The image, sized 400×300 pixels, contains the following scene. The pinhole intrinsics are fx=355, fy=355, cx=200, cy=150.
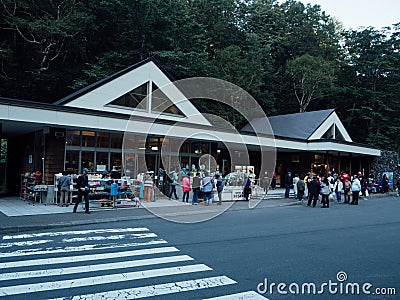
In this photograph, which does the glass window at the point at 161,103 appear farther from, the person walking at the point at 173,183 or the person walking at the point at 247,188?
the person walking at the point at 247,188

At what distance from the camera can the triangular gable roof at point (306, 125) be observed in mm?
30305

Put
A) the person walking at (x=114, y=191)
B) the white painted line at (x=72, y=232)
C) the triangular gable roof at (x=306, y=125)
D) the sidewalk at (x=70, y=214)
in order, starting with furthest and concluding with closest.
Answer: the triangular gable roof at (x=306, y=125)
the person walking at (x=114, y=191)
the sidewalk at (x=70, y=214)
the white painted line at (x=72, y=232)

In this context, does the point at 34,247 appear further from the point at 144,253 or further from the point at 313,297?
the point at 313,297

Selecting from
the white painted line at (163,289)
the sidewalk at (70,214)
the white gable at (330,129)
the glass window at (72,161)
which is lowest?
the white painted line at (163,289)

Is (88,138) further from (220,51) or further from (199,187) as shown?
(220,51)

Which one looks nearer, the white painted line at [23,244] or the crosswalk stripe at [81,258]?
the crosswalk stripe at [81,258]

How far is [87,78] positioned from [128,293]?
99.3ft

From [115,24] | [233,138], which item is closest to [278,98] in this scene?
[115,24]

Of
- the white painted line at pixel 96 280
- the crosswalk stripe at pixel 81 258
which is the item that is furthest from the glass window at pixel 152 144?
the white painted line at pixel 96 280

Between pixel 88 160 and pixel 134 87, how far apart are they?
17.3 ft

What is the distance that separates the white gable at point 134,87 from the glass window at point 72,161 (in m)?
2.78

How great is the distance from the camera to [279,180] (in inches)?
1299

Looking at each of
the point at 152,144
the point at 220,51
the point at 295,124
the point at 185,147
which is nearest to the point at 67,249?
the point at 152,144

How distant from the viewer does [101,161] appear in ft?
59.9
